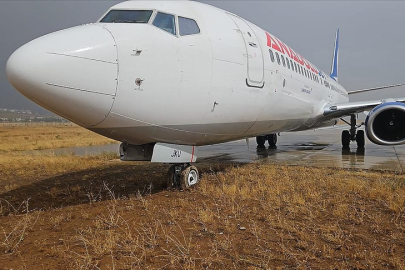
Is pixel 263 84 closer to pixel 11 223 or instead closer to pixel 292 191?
pixel 292 191

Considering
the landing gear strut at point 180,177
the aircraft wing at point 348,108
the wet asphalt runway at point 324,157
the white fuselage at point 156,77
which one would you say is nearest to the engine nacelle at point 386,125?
the wet asphalt runway at point 324,157

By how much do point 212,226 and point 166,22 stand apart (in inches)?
141

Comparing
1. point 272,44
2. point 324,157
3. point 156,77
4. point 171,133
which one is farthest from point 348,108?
point 156,77

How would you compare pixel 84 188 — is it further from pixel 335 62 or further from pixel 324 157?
pixel 335 62

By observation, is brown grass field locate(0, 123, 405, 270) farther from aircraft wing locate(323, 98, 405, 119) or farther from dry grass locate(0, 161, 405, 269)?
aircraft wing locate(323, 98, 405, 119)

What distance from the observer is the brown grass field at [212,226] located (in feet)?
11.3

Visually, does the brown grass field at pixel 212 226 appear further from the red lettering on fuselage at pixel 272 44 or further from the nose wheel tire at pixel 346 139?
the nose wheel tire at pixel 346 139

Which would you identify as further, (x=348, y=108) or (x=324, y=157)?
(x=324, y=157)

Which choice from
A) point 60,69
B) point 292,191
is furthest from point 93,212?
point 292,191

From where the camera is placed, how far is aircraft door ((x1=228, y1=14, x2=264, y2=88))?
718cm

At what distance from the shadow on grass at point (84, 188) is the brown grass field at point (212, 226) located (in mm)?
46

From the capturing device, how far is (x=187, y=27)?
596 cm

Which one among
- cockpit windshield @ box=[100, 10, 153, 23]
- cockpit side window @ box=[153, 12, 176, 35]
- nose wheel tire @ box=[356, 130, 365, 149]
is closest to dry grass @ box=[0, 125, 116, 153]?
cockpit windshield @ box=[100, 10, 153, 23]

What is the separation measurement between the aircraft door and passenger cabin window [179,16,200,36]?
5.12 ft
